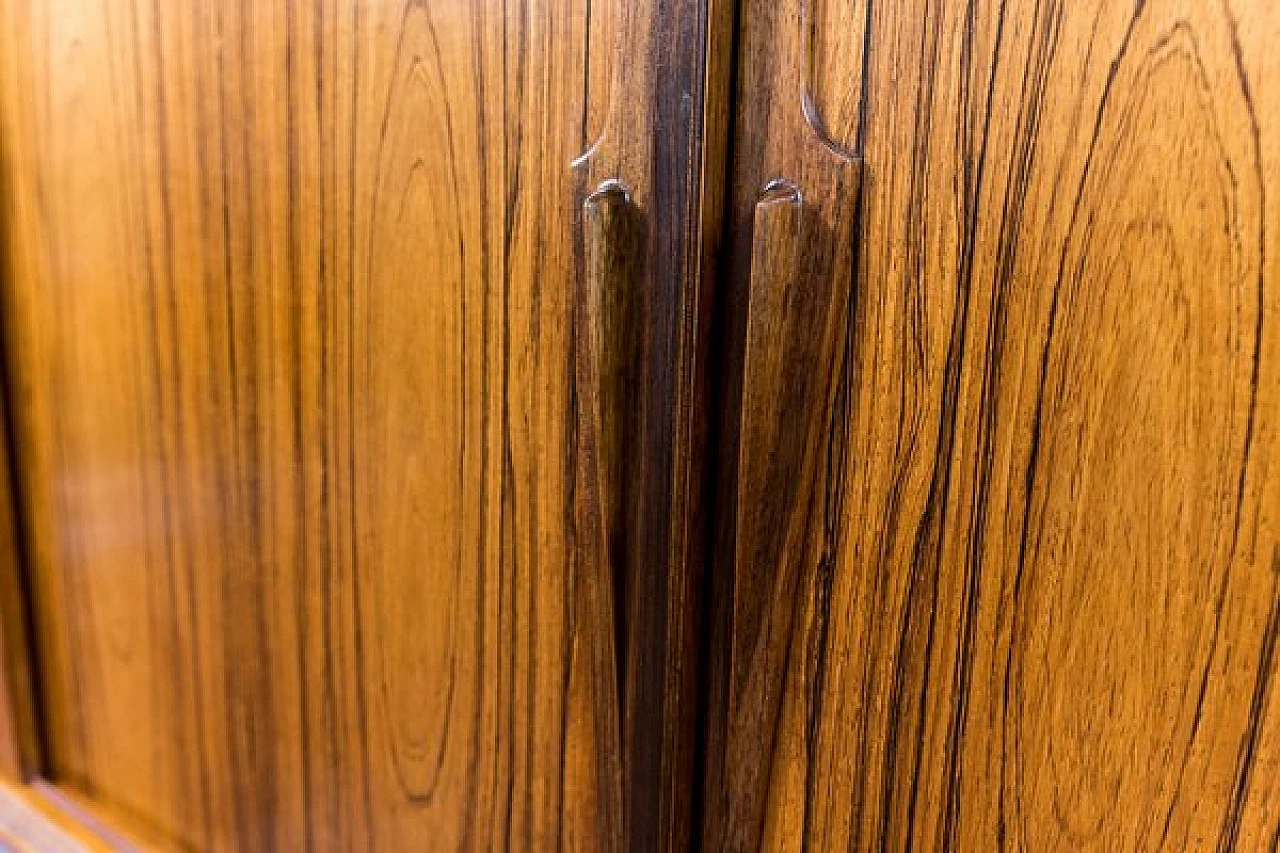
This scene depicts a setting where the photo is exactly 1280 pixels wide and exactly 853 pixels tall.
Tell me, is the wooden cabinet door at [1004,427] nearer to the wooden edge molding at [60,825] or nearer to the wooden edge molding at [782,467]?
the wooden edge molding at [782,467]

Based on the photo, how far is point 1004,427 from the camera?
342mm

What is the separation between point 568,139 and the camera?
42 cm

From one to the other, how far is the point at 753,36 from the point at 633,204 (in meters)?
0.08

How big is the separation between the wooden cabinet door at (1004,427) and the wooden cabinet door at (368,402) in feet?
0.14

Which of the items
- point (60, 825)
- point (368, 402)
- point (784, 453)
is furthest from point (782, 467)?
point (60, 825)

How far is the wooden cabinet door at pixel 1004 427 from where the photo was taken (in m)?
0.30

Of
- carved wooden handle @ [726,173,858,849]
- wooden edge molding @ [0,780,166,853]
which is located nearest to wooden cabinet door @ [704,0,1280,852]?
carved wooden handle @ [726,173,858,849]

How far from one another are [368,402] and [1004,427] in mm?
340

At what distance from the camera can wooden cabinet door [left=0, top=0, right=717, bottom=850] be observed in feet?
1.34

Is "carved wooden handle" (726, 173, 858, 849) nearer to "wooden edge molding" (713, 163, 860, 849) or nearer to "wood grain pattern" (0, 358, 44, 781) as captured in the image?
"wooden edge molding" (713, 163, 860, 849)

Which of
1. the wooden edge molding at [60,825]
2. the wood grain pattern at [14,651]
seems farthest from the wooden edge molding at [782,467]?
the wood grain pattern at [14,651]

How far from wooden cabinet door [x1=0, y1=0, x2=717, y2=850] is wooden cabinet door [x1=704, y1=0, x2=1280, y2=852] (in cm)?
4

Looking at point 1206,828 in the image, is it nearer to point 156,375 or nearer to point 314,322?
point 314,322

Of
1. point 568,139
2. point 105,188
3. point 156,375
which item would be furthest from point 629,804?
point 105,188
